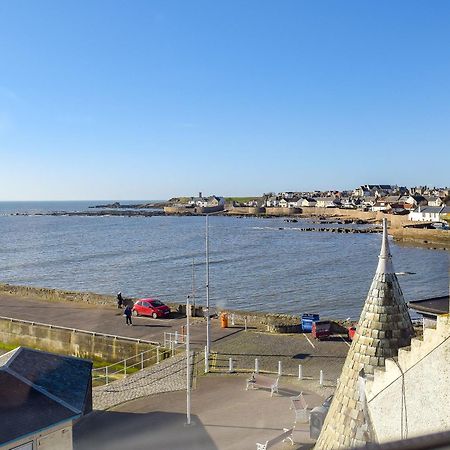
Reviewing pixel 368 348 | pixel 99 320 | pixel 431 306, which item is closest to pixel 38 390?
pixel 368 348

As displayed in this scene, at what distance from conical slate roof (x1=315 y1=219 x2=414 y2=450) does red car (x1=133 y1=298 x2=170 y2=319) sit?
72.2 feet

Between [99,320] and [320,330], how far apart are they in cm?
1312

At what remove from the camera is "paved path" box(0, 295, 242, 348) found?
2616 cm

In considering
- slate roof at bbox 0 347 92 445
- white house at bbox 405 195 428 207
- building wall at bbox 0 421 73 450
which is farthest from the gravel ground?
white house at bbox 405 195 428 207

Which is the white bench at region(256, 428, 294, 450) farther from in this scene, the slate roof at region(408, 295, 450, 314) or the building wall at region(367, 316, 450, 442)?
the building wall at region(367, 316, 450, 442)

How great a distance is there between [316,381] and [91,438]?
807 centimetres

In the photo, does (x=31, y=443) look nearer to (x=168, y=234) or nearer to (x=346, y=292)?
(x=346, y=292)

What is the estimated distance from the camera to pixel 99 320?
3014 cm

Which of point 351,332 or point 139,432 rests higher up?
point 351,332

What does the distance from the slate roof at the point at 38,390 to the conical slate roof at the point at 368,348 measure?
640 centimetres

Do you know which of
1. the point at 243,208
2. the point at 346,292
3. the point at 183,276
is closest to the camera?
the point at 346,292

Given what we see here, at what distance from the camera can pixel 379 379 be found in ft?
24.5

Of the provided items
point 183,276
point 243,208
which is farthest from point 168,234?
point 243,208

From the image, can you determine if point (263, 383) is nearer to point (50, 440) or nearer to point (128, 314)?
point (50, 440)
